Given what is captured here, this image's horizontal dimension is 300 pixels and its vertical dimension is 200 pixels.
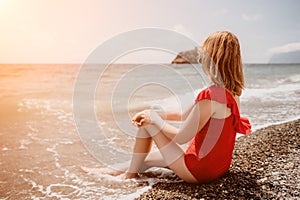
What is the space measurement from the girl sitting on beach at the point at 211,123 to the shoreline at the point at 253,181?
14 cm

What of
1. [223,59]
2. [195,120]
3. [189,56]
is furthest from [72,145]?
[189,56]

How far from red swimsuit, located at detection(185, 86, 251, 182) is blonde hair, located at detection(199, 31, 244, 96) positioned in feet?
0.34

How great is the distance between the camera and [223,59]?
8.82 feet

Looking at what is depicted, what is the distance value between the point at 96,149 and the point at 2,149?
159cm

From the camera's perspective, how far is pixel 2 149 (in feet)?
16.1

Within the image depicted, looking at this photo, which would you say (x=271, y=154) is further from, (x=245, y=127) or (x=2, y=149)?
(x=2, y=149)

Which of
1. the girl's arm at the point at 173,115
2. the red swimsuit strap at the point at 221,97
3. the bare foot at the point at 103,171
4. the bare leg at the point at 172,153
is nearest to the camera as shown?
the red swimsuit strap at the point at 221,97

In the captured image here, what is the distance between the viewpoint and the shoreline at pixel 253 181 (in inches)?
107

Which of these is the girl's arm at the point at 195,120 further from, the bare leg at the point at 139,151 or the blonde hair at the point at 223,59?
the bare leg at the point at 139,151

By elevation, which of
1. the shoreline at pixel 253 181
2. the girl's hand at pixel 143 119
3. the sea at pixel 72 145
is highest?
the girl's hand at pixel 143 119

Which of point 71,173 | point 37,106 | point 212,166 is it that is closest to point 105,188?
point 71,173

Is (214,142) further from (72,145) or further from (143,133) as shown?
(72,145)

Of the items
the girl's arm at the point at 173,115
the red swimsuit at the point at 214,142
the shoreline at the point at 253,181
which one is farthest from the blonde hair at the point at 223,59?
the shoreline at the point at 253,181

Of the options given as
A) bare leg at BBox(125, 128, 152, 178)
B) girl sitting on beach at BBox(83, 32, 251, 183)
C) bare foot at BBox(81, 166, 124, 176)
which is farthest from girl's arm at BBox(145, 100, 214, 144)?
bare foot at BBox(81, 166, 124, 176)
